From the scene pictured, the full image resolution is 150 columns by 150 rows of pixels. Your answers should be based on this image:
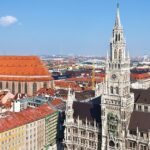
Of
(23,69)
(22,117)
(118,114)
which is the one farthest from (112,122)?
(23,69)

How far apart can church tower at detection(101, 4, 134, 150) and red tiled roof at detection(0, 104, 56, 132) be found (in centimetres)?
2378

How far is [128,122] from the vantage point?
78.0 m

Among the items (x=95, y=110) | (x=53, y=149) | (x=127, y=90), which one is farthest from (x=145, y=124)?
(x=53, y=149)

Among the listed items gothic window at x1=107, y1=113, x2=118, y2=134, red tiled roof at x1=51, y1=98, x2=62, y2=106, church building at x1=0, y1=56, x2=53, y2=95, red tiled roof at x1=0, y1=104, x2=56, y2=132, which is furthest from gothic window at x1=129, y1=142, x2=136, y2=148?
church building at x1=0, y1=56, x2=53, y2=95

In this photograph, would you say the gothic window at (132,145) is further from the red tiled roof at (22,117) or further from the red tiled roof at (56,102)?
the red tiled roof at (56,102)

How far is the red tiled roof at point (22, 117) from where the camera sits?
3291 inches

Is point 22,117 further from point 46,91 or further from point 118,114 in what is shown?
point 46,91

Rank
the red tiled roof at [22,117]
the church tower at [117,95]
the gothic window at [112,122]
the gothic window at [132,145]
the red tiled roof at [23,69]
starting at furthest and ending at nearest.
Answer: the red tiled roof at [23,69] → the red tiled roof at [22,117] → the gothic window at [112,122] → the church tower at [117,95] → the gothic window at [132,145]

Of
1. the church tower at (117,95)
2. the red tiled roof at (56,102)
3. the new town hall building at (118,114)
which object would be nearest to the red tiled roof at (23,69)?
the red tiled roof at (56,102)

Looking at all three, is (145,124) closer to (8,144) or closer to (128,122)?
(128,122)

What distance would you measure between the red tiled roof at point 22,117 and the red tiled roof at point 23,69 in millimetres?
51134

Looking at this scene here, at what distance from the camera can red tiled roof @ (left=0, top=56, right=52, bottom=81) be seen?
502 feet

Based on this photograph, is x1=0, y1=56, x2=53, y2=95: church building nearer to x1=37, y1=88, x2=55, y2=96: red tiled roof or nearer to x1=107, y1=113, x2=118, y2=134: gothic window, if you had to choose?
x1=37, y1=88, x2=55, y2=96: red tiled roof

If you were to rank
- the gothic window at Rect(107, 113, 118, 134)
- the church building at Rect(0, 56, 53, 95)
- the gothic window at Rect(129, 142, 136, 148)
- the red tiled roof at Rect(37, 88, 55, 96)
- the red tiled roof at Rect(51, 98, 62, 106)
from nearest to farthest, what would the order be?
the gothic window at Rect(129, 142, 136, 148), the gothic window at Rect(107, 113, 118, 134), the red tiled roof at Rect(51, 98, 62, 106), the red tiled roof at Rect(37, 88, 55, 96), the church building at Rect(0, 56, 53, 95)
